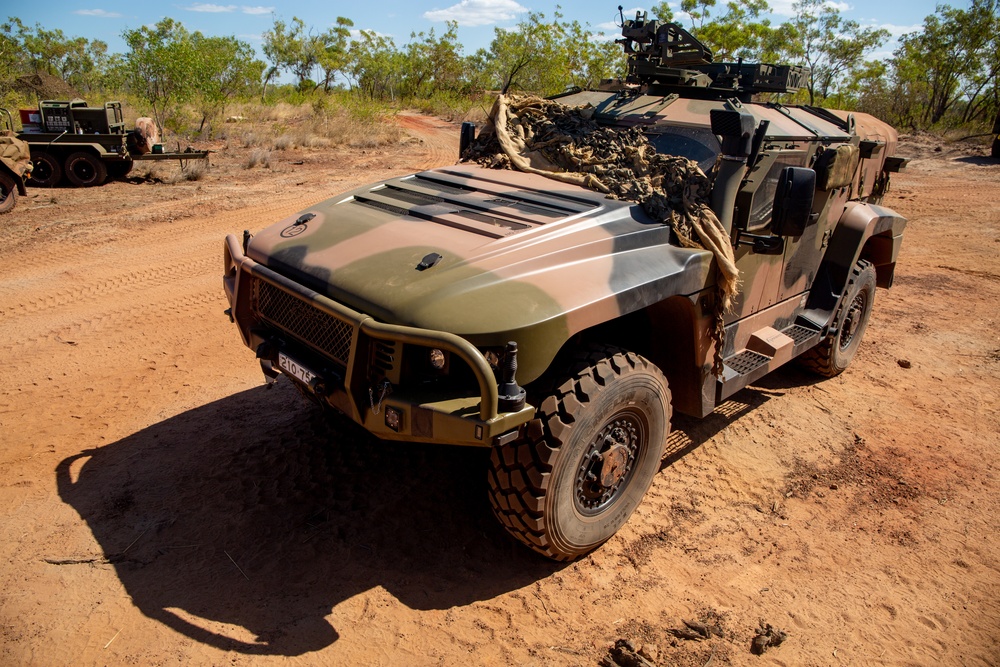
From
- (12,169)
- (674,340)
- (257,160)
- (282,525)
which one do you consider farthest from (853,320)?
(257,160)

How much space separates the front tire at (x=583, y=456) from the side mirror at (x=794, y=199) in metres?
1.06

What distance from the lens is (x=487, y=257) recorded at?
10.3 ft

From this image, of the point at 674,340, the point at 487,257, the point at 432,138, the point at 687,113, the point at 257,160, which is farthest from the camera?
the point at 432,138

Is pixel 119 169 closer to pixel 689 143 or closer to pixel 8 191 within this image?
pixel 8 191

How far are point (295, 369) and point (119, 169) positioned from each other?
12.1 meters

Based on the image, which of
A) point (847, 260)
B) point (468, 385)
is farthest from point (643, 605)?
point (847, 260)

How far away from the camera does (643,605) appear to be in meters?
3.16

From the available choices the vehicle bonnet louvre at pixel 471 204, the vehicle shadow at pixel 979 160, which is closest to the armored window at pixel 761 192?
the vehicle bonnet louvre at pixel 471 204

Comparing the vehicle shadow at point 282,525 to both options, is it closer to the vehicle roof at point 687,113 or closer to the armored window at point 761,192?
the armored window at point 761,192

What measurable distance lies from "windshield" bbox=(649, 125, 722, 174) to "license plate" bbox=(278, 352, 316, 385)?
2.33 meters

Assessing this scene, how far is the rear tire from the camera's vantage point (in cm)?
520

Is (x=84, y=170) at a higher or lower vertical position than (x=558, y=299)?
lower

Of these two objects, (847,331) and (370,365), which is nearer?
(370,365)

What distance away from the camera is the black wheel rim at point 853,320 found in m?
5.49
